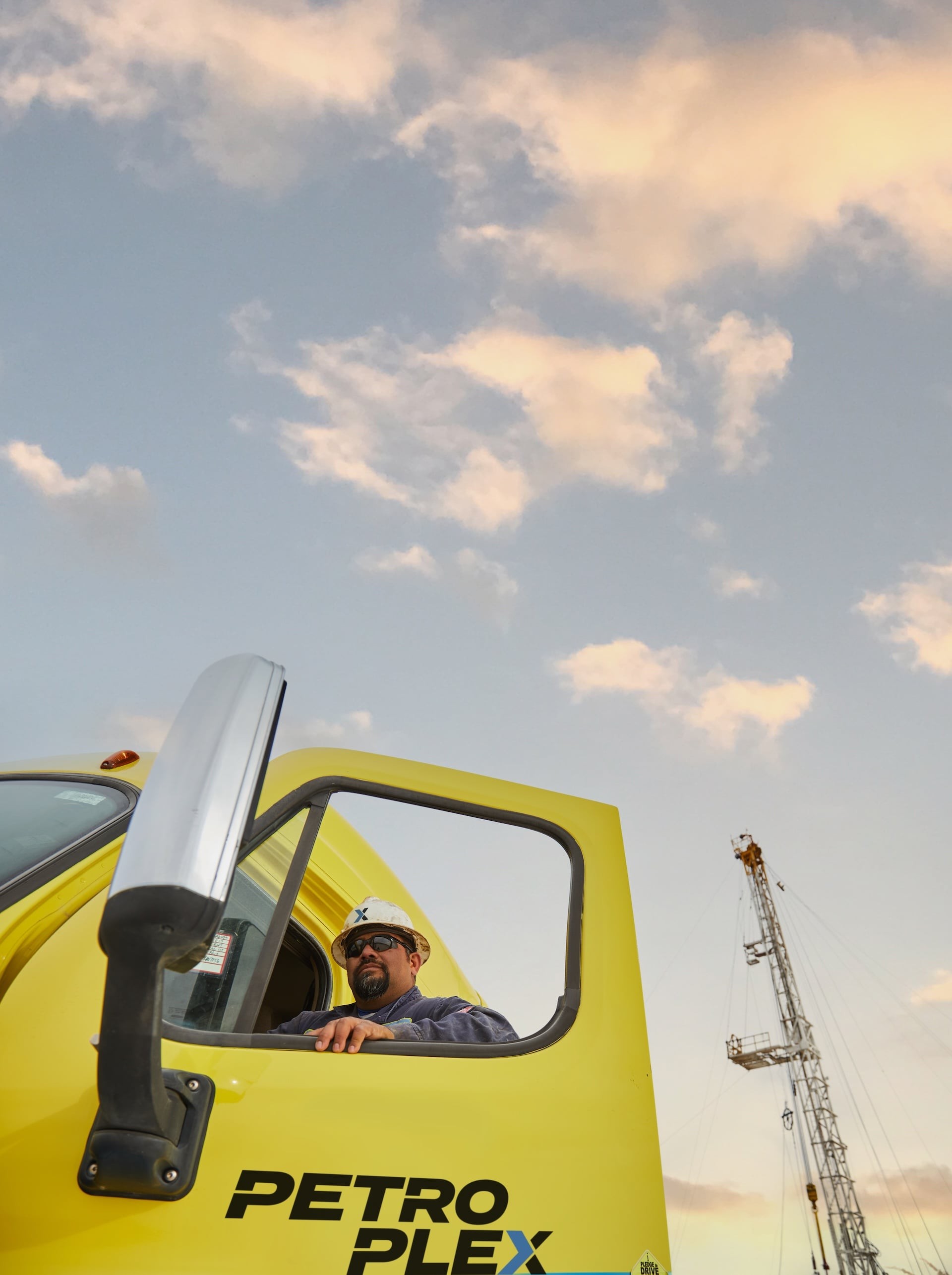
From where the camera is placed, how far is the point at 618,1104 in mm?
2078

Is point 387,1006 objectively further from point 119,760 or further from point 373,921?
point 119,760

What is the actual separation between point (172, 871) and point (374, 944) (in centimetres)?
199

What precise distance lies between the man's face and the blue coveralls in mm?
75

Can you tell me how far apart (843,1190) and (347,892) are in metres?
28.9

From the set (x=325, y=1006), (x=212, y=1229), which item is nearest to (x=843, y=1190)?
(x=325, y=1006)

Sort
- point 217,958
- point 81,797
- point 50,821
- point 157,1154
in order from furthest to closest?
point 81,797
point 50,821
point 217,958
point 157,1154

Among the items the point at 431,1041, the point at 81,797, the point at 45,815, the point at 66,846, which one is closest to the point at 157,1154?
the point at 431,1041

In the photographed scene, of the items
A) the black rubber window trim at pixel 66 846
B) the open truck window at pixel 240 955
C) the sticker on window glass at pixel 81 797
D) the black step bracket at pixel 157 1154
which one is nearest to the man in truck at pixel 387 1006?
the open truck window at pixel 240 955

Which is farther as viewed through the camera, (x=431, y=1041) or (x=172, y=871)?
(x=431, y=1041)

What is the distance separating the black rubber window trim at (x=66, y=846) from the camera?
214cm

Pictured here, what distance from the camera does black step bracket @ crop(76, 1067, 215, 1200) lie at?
1.51 m

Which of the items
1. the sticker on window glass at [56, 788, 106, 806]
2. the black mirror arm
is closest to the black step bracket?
the black mirror arm

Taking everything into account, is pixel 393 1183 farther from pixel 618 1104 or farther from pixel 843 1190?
pixel 843 1190

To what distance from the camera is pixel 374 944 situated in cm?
289
